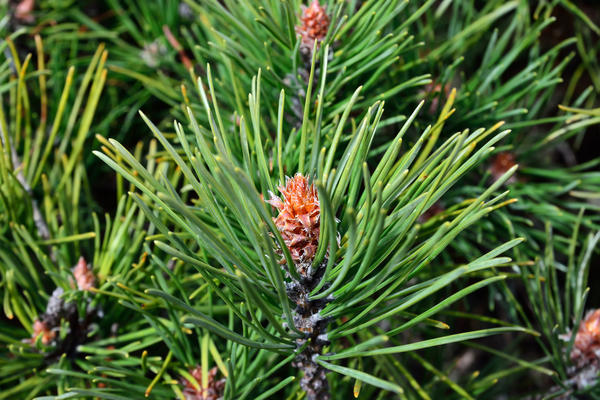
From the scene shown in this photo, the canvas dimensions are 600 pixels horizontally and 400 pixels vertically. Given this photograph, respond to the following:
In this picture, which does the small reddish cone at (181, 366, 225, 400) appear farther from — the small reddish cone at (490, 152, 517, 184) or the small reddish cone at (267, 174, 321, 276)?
the small reddish cone at (490, 152, 517, 184)

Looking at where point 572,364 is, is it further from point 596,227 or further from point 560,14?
point 560,14

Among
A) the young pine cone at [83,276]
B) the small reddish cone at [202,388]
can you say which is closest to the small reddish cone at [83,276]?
the young pine cone at [83,276]

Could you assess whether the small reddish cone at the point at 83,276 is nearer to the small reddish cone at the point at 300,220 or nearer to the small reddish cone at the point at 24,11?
the small reddish cone at the point at 300,220

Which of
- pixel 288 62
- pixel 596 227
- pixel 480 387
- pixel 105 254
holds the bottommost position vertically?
pixel 480 387

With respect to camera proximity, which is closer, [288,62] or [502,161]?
[288,62]

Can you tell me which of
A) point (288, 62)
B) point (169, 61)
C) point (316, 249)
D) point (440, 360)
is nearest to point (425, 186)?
point (316, 249)

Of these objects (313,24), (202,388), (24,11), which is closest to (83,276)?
(202,388)
